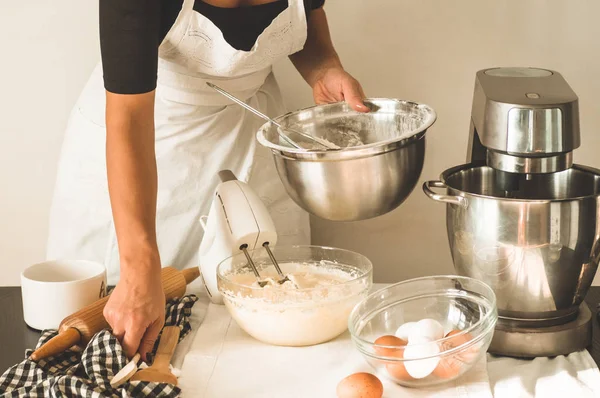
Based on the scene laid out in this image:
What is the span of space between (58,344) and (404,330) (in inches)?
19.1

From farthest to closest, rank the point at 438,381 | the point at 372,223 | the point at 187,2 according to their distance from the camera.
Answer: the point at 372,223 < the point at 187,2 < the point at 438,381

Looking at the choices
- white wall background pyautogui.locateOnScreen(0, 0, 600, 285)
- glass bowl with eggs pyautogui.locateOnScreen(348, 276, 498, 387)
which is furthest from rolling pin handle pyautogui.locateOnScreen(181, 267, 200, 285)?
white wall background pyautogui.locateOnScreen(0, 0, 600, 285)

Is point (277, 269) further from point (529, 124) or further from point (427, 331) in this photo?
point (529, 124)

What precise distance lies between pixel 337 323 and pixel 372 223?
32.4 inches

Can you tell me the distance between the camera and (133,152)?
1.19 m

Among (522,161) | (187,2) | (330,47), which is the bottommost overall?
(522,161)

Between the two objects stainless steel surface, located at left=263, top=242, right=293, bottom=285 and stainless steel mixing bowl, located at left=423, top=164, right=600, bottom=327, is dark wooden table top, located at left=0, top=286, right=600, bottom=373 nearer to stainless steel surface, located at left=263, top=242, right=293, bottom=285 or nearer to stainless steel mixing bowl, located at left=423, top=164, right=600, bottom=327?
stainless steel mixing bowl, located at left=423, top=164, right=600, bottom=327

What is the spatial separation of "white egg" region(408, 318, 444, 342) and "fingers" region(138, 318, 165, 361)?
368mm

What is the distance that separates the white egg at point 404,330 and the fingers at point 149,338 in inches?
13.8

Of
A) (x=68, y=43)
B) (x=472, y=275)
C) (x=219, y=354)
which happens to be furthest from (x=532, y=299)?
(x=68, y=43)

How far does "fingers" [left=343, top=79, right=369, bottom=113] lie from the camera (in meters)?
1.39

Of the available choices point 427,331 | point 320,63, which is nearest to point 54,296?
point 427,331

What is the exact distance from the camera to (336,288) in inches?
46.8

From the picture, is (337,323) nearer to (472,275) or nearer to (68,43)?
(472,275)
